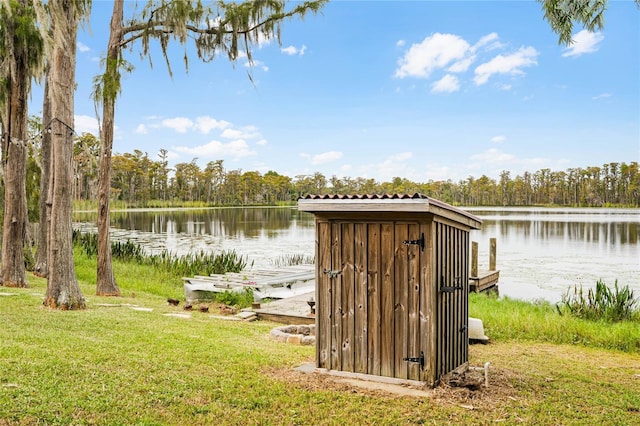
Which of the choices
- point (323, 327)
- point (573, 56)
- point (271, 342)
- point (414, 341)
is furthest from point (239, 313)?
point (573, 56)

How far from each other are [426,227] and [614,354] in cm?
425

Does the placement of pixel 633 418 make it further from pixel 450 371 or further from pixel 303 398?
pixel 303 398

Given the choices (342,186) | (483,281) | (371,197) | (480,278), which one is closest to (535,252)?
(483,281)

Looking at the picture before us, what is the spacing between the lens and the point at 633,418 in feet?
14.5

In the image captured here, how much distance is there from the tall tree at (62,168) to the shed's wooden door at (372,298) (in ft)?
16.5

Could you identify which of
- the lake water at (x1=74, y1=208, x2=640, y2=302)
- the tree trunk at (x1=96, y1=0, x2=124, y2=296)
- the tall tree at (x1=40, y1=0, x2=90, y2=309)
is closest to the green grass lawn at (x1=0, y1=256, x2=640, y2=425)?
the tall tree at (x1=40, y1=0, x2=90, y2=309)

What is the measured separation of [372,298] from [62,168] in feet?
19.2

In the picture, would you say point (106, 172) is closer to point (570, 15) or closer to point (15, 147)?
point (15, 147)

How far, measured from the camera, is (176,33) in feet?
36.8

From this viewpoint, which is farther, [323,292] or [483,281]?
[483,281]

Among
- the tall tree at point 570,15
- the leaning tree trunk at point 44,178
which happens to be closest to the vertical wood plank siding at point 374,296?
the tall tree at point 570,15

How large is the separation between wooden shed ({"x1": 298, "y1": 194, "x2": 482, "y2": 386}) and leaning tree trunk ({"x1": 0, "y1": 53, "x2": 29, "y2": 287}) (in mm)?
8361

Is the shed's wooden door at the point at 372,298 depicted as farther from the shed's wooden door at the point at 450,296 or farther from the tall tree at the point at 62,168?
the tall tree at the point at 62,168

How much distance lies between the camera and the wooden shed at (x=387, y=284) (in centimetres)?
485
